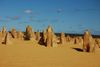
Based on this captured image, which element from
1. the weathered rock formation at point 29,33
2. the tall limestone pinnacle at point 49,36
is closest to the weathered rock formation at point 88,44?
the tall limestone pinnacle at point 49,36

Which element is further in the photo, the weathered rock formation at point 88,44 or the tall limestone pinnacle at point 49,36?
the tall limestone pinnacle at point 49,36

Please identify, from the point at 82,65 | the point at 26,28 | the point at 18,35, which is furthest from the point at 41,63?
the point at 18,35

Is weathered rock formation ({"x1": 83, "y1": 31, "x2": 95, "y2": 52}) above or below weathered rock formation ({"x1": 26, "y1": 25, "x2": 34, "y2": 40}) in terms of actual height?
below

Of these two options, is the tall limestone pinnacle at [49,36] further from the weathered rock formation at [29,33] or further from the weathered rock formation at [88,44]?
the weathered rock formation at [29,33]

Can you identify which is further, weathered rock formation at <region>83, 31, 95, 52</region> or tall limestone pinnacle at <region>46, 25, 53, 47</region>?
tall limestone pinnacle at <region>46, 25, 53, 47</region>

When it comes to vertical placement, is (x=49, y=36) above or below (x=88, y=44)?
above

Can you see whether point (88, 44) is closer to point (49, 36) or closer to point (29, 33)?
point (49, 36)

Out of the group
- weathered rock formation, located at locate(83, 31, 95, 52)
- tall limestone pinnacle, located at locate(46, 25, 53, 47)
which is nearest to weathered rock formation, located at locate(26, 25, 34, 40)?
tall limestone pinnacle, located at locate(46, 25, 53, 47)

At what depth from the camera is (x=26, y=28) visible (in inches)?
1366

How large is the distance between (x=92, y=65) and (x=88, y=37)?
7.66 m

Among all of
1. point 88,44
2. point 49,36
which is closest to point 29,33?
point 49,36

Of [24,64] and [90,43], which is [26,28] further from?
[24,64]

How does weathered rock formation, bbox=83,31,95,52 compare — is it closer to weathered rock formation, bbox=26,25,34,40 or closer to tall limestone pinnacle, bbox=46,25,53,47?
tall limestone pinnacle, bbox=46,25,53,47

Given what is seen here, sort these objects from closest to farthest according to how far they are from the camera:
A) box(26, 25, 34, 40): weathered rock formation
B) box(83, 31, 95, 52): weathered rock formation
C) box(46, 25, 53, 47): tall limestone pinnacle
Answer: box(83, 31, 95, 52): weathered rock formation, box(46, 25, 53, 47): tall limestone pinnacle, box(26, 25, 34, 40): weathered rock formation
